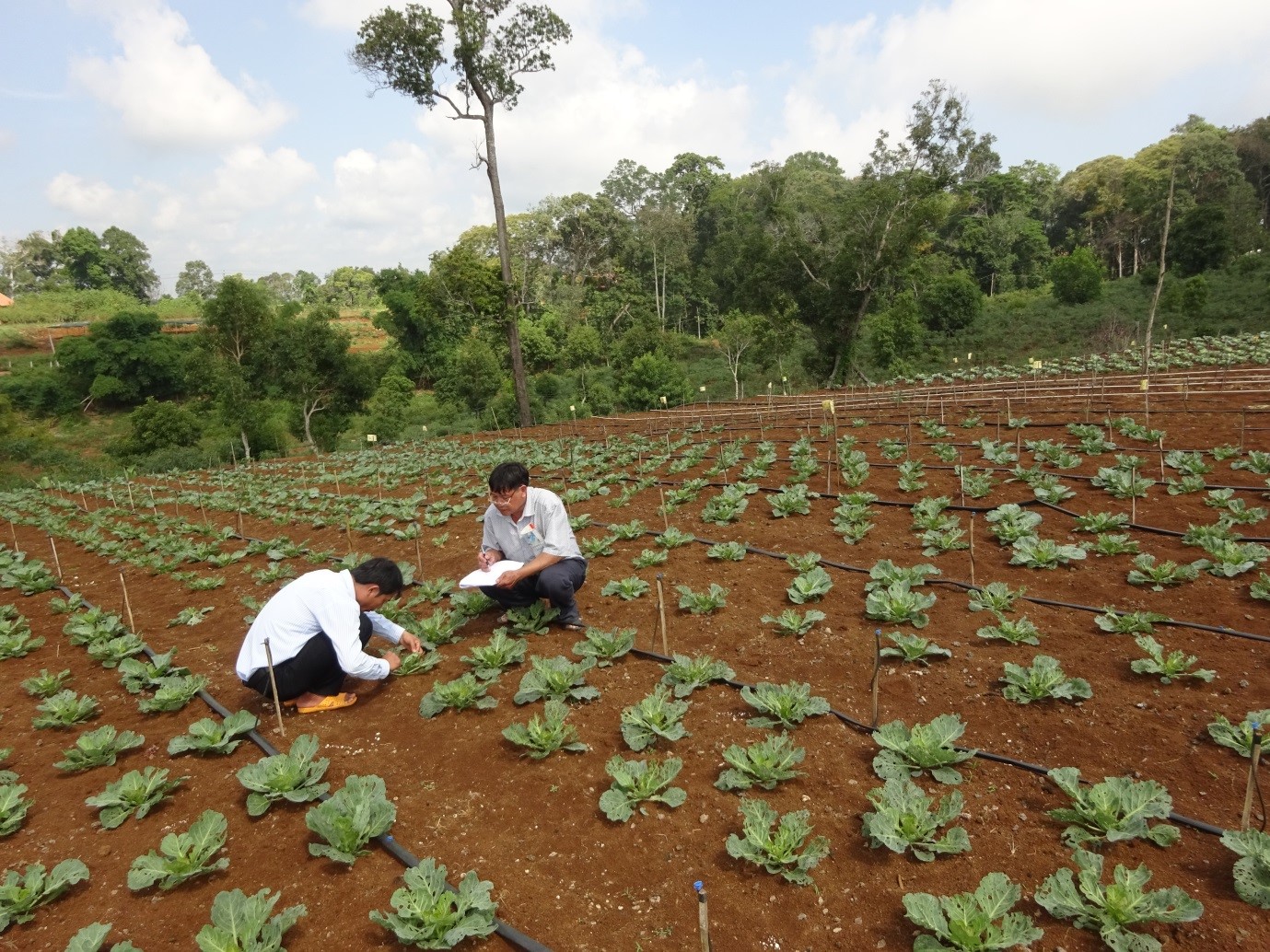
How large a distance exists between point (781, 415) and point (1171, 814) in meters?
13.2

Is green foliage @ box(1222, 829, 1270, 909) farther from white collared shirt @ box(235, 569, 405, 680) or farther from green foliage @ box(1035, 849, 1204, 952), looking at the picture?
white collared shirt @ box(235, 569, 405, 680)

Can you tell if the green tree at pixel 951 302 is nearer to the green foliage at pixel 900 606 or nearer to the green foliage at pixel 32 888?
the green foliage at pixel 900 606

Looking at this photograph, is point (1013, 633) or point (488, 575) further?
point (488, 575)

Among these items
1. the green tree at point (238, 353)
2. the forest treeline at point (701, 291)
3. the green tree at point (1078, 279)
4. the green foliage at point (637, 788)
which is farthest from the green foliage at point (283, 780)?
the green tree at point (1078, 279)

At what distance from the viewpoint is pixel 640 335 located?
25.6 metres

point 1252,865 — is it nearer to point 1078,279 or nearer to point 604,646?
point 604,646

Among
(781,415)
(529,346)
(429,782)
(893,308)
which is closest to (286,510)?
(429,782)

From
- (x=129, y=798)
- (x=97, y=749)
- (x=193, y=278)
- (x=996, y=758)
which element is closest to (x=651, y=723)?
(x=996, y=758)

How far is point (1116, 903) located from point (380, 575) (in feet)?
11.5

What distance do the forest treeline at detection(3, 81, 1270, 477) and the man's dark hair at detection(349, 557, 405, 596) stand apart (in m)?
15.6

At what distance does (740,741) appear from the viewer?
3285 mm

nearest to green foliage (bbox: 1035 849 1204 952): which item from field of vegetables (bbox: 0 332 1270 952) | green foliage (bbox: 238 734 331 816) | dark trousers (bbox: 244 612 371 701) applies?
field of vegetables (bbox: 0 332 1270 952)

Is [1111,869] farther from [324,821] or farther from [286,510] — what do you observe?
[286,510]

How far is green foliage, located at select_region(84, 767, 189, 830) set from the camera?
3.04 m
